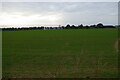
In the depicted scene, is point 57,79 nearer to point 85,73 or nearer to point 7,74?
point 85,73

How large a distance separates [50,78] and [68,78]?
65 cm

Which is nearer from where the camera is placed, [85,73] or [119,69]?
[85,73]

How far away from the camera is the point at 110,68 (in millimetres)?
10320

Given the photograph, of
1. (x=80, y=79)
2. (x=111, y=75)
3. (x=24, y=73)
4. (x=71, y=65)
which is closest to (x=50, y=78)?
(x=80, y=79)

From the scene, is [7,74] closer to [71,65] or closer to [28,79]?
[28,79]

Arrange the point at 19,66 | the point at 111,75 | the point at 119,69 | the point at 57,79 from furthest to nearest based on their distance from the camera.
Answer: the point at 19,66 < the point at 119,69 < the point at 111,75 < the point at 57,79

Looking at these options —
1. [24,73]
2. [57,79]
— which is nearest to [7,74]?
[24,73]

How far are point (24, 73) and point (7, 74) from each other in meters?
0.65

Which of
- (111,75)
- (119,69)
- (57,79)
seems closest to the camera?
(57,79)

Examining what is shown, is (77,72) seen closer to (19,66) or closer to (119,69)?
(119,69)

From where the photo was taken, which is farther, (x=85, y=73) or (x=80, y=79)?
(x=85, y=73)

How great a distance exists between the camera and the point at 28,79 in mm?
7699

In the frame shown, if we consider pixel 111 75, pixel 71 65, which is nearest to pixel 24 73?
pixel 71 65

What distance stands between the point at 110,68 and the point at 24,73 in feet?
12.6
